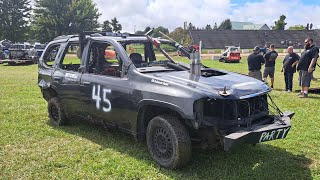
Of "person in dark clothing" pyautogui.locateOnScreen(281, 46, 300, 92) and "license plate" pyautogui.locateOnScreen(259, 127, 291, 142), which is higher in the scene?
"person in dark clothing" pyautogui.locateOnScreen(281, 46, 300, 92)

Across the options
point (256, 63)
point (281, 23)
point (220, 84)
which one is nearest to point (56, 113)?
point (220, 84)

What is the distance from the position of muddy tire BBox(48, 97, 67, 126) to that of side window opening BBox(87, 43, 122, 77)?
1266 millimetres

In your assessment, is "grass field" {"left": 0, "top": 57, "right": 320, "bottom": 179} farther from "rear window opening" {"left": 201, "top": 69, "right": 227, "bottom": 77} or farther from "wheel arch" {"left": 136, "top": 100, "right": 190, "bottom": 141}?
"rear window opening" {"left": 201, "top": 69, "right": 227, "bottom": 77}

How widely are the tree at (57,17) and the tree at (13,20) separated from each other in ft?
7.13

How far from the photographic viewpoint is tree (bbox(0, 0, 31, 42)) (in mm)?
57000

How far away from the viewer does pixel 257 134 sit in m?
4.16

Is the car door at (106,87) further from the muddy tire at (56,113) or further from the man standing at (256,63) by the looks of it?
the man standing at (256,63)

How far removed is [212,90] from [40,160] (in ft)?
8.97

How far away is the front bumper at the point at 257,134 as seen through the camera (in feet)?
13.0

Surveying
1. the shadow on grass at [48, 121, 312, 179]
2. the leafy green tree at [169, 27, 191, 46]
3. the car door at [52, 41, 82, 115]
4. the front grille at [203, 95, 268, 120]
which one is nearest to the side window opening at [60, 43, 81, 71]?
the car door at [52, 41, 82, 115]

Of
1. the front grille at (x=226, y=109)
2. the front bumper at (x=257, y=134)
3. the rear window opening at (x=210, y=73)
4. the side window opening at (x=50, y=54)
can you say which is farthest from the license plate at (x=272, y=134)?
the side window opening at (x=50, y=54)

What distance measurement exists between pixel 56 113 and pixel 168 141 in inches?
130

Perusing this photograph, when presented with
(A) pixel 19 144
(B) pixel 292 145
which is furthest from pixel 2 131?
(B) pixel 292 145

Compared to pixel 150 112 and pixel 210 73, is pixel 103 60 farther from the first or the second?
pixel 210 73
